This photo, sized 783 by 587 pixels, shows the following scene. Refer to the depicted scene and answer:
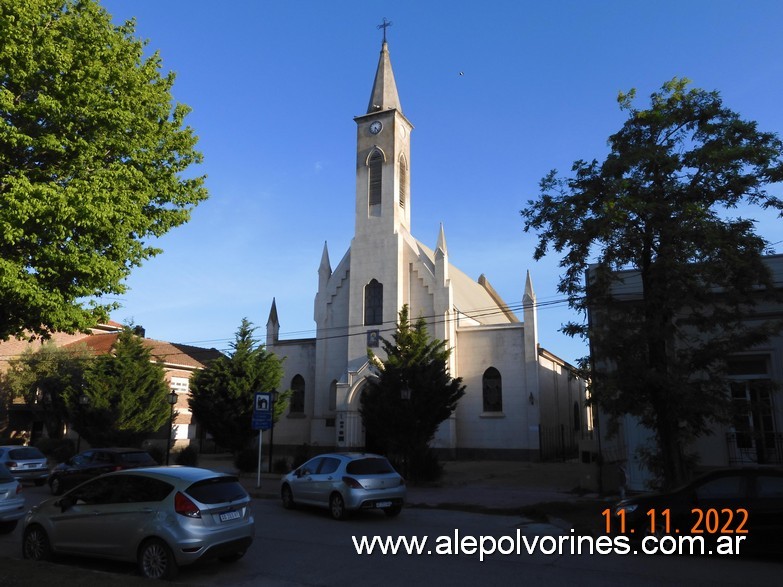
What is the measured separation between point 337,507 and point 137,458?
9.19 metres

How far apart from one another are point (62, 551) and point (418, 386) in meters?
14.1

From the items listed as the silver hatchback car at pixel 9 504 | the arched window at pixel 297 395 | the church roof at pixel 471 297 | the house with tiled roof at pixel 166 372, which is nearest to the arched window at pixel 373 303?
the church roof at pixel 471 297

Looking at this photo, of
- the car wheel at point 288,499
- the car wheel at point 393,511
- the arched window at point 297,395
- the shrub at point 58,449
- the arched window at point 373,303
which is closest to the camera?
the car wheel at point 393,511

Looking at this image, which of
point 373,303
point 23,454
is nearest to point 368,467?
point 23,454

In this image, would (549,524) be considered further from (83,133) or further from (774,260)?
(83,133)

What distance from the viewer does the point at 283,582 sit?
7891 millimetres

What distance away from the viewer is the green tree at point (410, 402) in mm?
21438

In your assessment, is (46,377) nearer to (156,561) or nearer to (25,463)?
(25,463)

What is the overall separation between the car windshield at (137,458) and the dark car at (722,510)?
15358 mm

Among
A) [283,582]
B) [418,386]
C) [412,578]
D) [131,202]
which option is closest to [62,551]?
[283,582]

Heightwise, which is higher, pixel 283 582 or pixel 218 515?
pixel 218 515

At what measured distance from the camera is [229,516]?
8.62m

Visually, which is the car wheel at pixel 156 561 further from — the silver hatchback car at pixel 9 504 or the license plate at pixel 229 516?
the silver hatchback car at pixel 9 504

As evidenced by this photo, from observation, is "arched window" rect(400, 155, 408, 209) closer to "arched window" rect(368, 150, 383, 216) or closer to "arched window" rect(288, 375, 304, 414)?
"arched window" rect(368, 150, 383, 216)
